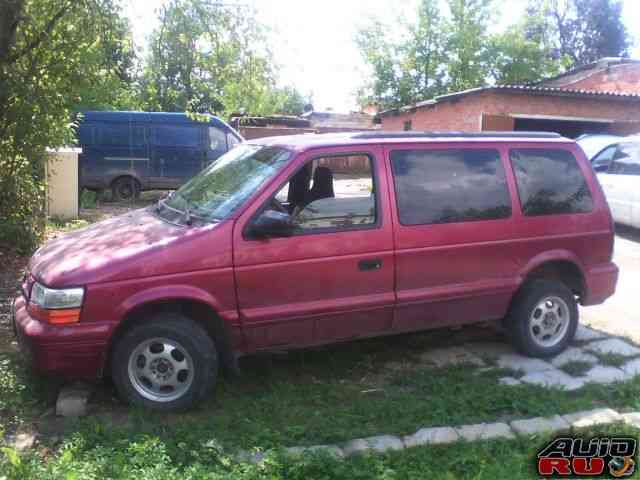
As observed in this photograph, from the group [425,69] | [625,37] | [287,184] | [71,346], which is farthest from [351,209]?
[625,37]

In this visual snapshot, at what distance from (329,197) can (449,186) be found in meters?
0.99

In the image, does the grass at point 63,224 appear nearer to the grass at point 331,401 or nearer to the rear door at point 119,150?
the rear door at point 119,150

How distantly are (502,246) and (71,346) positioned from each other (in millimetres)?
3311

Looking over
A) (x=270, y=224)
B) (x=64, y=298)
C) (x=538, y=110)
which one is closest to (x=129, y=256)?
(x=64, y=298)

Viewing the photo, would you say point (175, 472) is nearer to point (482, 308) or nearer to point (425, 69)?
point (482, 308)

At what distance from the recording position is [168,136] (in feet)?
52.0

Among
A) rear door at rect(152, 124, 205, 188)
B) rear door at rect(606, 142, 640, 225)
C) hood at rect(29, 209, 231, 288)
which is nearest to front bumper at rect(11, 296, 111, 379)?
hood at rect(29, 209, 231, 288)

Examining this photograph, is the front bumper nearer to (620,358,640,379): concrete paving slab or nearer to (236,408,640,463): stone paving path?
(236,408,640,463): stone paving path

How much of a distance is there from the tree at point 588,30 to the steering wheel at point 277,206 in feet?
147

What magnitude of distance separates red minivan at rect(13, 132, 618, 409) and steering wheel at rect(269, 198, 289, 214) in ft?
0.04

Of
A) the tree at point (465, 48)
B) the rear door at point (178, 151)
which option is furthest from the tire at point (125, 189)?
the tree at point (465, 48)

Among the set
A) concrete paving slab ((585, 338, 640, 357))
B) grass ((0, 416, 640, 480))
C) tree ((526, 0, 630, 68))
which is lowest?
grass ((0, 416, 640, 480))

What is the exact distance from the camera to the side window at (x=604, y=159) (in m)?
11.8

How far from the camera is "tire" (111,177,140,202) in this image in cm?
1589
